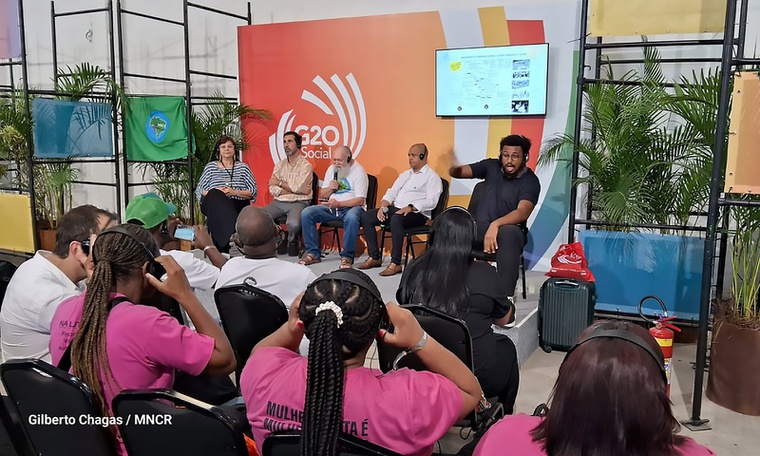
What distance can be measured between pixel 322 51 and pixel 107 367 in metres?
5.14

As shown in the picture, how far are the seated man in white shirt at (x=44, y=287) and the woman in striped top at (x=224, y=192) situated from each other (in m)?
3.21

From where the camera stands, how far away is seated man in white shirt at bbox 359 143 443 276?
538cm

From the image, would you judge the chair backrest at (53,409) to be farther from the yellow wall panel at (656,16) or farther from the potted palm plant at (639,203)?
the yellow wall panel at (656,16)

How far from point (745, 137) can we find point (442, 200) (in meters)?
2.92

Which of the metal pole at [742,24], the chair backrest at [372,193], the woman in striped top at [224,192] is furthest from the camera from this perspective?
the chair backrest at [372,193]

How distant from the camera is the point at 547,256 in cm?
555

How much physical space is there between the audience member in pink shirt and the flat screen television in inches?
164

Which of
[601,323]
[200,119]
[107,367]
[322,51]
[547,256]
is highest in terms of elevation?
[322,51]

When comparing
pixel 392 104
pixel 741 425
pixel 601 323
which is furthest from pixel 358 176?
pixel 601 323

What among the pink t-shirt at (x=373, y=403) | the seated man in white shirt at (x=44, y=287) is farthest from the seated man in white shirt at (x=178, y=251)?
the pink t-shirt at (x=373, y=403)

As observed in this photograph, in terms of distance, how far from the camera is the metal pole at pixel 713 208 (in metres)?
2.84

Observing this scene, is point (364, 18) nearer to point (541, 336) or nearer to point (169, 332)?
point (541, 336)

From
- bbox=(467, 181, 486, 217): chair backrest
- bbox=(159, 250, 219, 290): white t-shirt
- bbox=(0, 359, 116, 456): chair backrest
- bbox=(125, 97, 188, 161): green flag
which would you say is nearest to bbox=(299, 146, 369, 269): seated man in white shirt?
bbox=(467, 181, 486, 217): chair backrest

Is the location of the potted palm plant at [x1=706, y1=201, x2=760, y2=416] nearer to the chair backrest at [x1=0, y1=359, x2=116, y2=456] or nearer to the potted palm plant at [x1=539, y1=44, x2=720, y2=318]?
the potted palm plant at [x1=539, y1=44, x2=720, y2=318]
